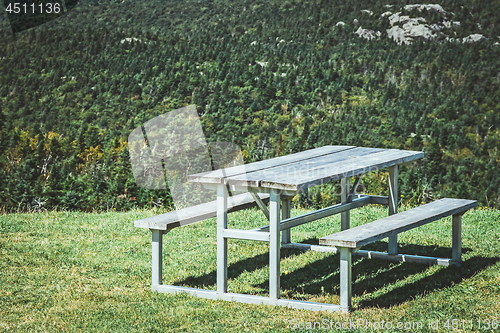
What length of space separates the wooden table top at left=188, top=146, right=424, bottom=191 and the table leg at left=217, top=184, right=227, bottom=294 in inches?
4.2

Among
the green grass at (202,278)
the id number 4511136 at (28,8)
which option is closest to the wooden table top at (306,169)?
the green grass at (202,278)

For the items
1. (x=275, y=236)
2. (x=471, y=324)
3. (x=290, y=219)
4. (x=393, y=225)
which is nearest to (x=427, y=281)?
(x=393, y=225)

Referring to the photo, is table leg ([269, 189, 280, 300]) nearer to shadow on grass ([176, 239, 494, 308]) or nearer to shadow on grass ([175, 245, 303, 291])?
shadow on grass ([176, 239, 494, 308])

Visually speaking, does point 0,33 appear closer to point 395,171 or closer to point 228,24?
point 228,24

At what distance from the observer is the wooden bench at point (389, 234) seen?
10.1 feet

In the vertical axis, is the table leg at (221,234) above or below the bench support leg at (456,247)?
above

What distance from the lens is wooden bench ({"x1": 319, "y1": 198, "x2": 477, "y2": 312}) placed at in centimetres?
307

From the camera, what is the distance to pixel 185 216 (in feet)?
12.4

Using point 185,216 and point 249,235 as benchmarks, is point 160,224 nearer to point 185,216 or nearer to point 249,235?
point 185,216

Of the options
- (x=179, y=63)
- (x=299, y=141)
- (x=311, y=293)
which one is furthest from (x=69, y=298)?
(x=179, y=63)

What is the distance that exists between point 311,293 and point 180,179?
23.9 meters

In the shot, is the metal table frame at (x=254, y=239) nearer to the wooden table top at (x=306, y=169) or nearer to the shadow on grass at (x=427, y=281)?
the wooden table top at (x=306, y=169)

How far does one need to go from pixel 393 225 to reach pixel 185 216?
54.9 inches

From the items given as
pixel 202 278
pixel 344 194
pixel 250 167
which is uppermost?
pixel 250 167
